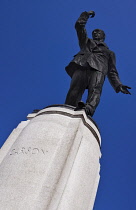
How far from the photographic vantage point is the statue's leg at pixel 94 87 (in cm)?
620

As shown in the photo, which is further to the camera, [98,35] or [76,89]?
[98,35]

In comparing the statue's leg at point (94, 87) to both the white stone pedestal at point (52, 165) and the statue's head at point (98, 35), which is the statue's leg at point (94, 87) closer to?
the white stone pedestal at point (52, 165)

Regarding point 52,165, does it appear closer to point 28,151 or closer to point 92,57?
point 28,151

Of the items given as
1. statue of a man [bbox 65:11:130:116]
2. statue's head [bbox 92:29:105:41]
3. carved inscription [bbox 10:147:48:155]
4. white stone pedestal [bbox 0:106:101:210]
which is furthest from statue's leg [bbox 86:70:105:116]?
carved inscription [bbox 10:147:48:155]

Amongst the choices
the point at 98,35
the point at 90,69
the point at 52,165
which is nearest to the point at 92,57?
the point at 90,69

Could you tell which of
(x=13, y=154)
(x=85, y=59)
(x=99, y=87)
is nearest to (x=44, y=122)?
(x=13, y=154)

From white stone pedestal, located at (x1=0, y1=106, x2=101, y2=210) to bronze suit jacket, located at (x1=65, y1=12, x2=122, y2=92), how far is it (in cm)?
226

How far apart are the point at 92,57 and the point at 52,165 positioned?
13.2 feet

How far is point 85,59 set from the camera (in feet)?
23.8

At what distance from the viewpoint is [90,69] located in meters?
7.08

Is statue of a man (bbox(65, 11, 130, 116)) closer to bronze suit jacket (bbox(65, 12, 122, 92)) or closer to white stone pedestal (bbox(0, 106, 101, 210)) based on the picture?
bronze suit jacket (bbox(65, 12, 122, 92))

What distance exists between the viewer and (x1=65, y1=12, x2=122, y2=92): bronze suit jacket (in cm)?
716

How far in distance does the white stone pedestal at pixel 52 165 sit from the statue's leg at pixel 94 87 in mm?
958

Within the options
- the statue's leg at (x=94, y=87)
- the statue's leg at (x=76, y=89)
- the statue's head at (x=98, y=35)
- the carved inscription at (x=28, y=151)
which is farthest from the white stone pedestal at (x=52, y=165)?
the statue's head at (x=98, y=35)
